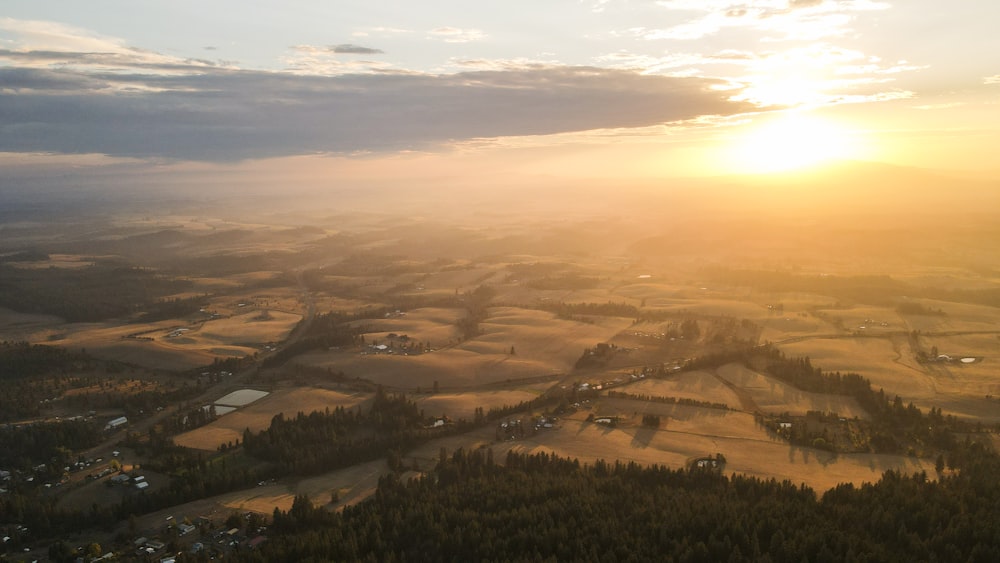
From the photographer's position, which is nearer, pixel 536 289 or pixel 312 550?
pixel 312 550

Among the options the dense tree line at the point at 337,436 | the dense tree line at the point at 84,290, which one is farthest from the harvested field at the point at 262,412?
the dense tree line at the point at 84,290

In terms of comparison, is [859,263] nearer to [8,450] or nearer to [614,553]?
[614,553]

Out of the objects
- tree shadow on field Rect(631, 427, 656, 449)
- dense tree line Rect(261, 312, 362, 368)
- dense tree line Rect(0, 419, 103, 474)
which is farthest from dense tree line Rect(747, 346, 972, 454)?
dense tree line Rect(0, 419, 103, 474)

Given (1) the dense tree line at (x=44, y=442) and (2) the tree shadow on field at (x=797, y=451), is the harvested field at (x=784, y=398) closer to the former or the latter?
(2) the tree shadow on field at (x=797, y=451)

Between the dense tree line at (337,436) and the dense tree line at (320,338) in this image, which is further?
the dense tree line at (320,338)

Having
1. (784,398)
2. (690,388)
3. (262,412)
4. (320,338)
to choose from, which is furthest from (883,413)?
(320,338)

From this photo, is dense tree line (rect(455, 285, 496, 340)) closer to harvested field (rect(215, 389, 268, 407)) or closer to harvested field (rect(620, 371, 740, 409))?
harvested field (rect(215, 389, 268, 407))

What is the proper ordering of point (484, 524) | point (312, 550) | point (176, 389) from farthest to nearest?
point (176, 389), point (484, 524), point (312, 550)

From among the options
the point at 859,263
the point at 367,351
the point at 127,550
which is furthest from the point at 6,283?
the point at 859,263
